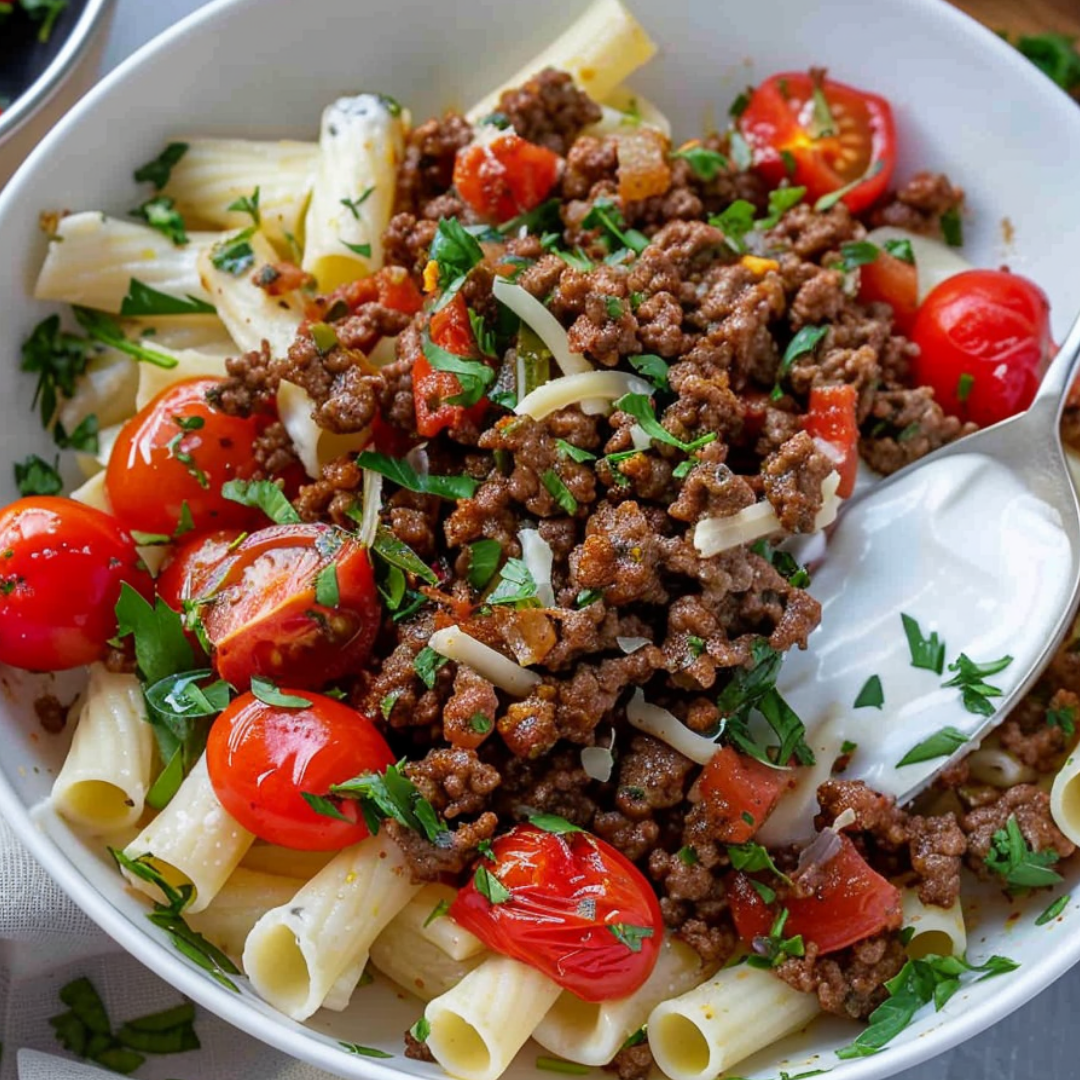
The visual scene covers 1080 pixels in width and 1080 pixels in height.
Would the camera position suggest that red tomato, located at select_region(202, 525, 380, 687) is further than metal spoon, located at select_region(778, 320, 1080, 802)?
No

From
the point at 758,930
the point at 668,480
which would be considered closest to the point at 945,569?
the point at 668,480

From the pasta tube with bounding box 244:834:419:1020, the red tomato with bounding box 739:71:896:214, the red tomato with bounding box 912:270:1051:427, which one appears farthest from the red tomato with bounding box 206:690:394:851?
the red tomato with bounding box 739:71:896:214

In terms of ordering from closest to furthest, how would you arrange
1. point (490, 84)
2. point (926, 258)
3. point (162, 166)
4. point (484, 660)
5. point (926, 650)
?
point (484, 660) < point (926, 650) < point (162, 166) < point (926, 258) < point (490, 84)

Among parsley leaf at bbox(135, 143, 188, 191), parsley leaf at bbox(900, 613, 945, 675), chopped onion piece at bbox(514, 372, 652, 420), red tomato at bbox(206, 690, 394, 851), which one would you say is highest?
parsley leaf at bbox(135, 143, 188, 191)

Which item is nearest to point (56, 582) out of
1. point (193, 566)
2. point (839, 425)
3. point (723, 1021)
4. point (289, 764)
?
point (193, 566)

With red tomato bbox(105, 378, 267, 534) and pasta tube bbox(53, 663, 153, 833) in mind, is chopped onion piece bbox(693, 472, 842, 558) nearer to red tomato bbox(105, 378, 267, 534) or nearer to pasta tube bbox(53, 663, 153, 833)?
red tomato bbox(105, 378, 267, 534)

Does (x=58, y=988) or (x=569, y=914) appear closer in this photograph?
(x=569, y=914)

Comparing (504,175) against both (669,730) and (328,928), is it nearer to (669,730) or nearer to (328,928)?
(669,730)
